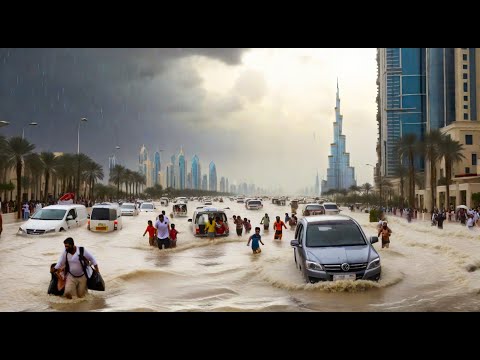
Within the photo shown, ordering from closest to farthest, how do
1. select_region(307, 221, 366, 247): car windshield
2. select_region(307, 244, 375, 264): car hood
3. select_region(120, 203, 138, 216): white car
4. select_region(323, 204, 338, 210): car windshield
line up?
select_region(307, 244, 375, 264): car hood
select_region(307, 221, 366, 247): car windshield
select_region(323, 204, 338, 210): car windshield
select_region(120, 203, 138, 216): white car

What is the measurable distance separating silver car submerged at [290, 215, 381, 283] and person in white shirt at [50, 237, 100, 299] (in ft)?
16.5

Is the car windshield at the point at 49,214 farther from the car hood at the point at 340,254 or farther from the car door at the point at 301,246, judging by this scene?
the car hood at the point at 340,254

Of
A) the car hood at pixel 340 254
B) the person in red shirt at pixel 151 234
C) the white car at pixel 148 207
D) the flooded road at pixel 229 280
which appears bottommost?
the flooded road at pixel 229 280

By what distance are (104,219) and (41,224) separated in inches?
231

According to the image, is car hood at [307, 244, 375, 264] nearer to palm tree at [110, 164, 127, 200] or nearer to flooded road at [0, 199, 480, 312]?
flooded road at [0, 199, 480, 312]

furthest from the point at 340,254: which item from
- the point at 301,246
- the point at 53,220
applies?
the point at 53,220

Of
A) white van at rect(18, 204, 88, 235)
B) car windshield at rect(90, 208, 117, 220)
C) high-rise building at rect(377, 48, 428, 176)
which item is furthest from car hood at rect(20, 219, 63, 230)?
high-rise building at rect(377, 48, 428, 176)

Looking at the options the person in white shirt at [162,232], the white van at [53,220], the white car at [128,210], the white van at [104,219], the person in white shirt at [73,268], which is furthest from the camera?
the white car at [128,210]

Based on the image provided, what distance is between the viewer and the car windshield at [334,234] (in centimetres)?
1340

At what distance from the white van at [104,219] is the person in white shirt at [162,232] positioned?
333 inches

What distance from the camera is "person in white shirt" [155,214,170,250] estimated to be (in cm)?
2236

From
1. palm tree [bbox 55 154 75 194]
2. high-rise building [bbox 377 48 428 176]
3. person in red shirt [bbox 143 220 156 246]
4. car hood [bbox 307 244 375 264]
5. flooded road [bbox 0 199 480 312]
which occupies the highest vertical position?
high-rise building [bbox 377 48 428 176]

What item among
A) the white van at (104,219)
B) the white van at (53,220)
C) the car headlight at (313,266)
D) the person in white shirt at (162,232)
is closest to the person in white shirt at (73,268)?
the car headlight at (313,266)
